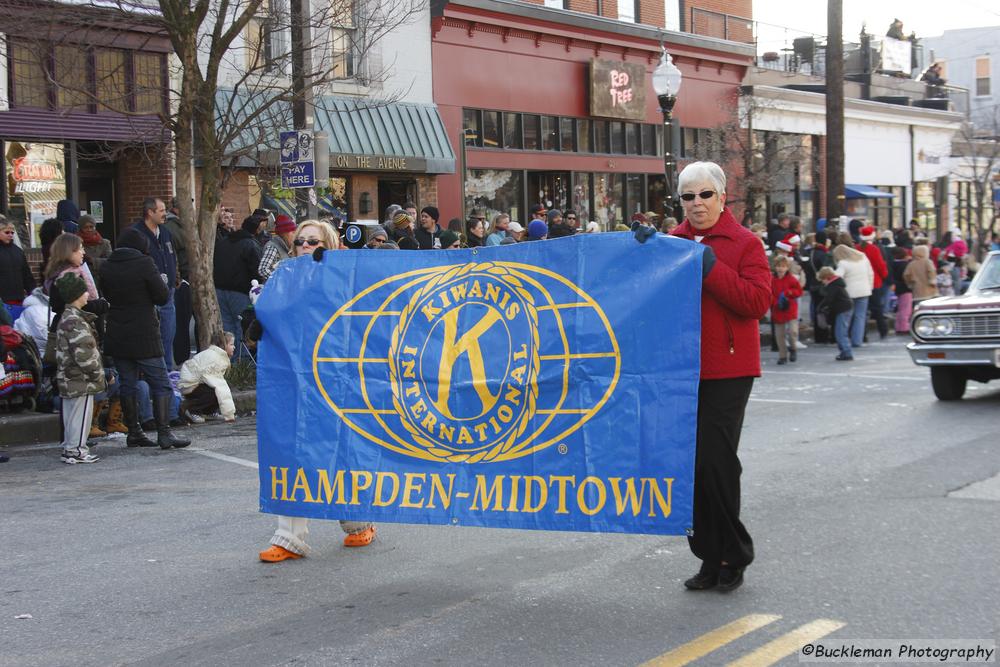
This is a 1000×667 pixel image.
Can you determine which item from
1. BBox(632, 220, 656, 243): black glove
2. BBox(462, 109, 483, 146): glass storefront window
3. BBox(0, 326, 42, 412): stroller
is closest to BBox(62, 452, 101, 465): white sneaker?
BBox(0, 326, 42, 412): stroller

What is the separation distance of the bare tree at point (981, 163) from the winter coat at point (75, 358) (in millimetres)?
25978

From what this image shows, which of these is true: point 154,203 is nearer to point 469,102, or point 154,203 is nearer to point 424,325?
point 424,325

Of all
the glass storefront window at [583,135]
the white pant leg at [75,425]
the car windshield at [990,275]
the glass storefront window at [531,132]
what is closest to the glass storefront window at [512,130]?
the glass storefront window at [531,132]

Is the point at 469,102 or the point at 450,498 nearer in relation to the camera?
the point at 450,498

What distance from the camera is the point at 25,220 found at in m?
17.3

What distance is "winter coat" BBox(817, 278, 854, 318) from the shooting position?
1788cm

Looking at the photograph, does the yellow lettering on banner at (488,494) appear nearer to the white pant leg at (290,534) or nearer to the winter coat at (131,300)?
the white pant leg at (290,534)

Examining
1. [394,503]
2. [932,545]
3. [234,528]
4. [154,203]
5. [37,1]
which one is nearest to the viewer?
[394,503]

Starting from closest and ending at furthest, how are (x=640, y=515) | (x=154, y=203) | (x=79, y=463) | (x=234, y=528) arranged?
1. (x=640, y=515)
2. (x=234, y=528)
3. (x=79, y=463)
4. (x=154, y=203)

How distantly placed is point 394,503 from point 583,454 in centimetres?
101

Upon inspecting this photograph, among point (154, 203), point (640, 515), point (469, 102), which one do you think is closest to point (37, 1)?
point (154, 203)

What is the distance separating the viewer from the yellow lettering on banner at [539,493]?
18.4 feet

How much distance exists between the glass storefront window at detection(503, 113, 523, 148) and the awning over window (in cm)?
1509

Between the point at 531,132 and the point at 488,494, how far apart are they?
21.0 meters
